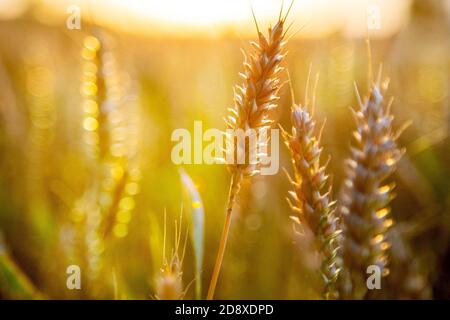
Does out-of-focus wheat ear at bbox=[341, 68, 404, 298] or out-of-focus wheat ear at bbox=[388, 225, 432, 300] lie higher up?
out-of-focus wheat ear at bbox=[341, 68, 404, 298]

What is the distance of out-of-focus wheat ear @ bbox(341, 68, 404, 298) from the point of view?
781 millimetres

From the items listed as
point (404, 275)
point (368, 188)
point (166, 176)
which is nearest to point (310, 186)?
point (368, 188)

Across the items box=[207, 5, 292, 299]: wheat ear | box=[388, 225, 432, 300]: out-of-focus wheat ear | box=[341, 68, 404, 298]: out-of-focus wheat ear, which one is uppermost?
box=[207, 5, 292, 299]: wheat ear

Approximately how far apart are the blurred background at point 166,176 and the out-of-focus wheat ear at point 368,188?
0.07 metres

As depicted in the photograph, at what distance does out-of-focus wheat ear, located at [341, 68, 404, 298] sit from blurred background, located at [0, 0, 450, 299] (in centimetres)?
7

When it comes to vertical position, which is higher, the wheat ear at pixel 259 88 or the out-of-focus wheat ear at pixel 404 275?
the wheat ear at pixel 259 88

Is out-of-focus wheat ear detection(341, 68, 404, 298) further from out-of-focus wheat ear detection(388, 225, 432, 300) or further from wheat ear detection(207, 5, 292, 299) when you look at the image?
out-of-focus wheat ear detection(388, 225, 432, 300)

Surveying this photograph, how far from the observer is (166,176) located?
1842 millimetres

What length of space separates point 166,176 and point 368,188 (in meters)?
1.14

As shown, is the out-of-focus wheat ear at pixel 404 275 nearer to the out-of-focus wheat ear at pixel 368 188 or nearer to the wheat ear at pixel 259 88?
the out-of-focus wheat ear at pixel 368 188

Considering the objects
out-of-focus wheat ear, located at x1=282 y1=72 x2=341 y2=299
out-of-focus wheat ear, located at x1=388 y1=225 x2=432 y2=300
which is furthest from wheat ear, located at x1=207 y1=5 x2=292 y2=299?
out-of-focus wheat ear, located at x1=388 y1=225 x2=432 y2=300

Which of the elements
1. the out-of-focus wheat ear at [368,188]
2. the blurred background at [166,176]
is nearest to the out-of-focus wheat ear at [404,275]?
the blurred background at [166,176]

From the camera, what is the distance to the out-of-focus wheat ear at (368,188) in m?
0.78
